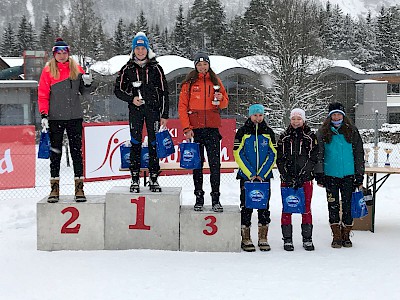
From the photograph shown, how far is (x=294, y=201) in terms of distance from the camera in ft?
17.5

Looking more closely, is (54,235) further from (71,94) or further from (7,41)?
(7,41)

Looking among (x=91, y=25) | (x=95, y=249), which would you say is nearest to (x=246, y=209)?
(x=95, y=249)

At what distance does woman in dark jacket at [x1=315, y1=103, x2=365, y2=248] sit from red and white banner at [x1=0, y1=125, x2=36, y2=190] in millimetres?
5664

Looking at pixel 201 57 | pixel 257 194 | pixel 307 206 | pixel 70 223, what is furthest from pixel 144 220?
pixel 201 57

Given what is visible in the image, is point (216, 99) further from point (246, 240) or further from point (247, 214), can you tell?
point (246, 240)

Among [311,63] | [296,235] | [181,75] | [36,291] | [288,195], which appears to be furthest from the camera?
[181,75]

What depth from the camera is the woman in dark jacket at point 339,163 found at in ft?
18.2

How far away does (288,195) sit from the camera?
211 inches

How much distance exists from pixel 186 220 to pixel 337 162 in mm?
2001

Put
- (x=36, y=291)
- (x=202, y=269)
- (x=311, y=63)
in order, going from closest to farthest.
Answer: (x=36, y=291)
(x=202, y=269)
(x=311, y=63)

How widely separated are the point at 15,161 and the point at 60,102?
3.89 meters

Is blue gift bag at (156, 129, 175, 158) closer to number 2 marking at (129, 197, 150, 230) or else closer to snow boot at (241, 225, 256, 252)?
number 2 marking at (129, 197, 150, 230)

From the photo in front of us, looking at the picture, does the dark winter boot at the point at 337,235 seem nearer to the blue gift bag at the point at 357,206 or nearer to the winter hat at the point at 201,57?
the blue gift bag at the point at 357,206

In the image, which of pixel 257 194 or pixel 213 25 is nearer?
pixel 257 194
